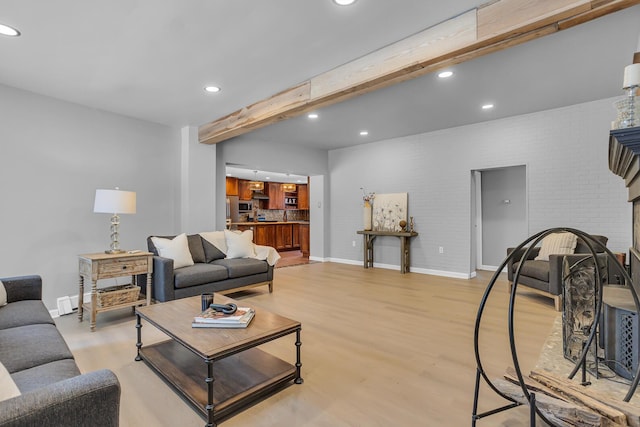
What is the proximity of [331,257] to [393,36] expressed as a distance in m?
5.66

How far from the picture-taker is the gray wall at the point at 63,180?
3.53 metres

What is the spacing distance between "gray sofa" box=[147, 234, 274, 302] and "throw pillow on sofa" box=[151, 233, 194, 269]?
7 cm

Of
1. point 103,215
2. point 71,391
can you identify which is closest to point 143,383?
point 71,391

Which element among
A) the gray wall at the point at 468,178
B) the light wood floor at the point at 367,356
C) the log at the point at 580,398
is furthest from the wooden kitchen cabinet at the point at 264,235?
the log at the point at 580,398

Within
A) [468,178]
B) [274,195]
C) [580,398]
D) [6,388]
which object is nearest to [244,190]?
[274,195]

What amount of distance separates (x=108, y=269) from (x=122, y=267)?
0.13m

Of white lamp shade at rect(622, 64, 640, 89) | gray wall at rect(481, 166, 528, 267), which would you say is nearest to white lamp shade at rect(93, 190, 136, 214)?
white lamp shade at rect(622, 64, 640, 89)

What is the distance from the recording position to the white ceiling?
222 cm

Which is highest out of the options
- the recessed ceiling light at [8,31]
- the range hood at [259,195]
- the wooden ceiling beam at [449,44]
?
the recessed ceiling light at [8,31]

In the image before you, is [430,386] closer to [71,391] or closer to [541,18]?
[71,391]

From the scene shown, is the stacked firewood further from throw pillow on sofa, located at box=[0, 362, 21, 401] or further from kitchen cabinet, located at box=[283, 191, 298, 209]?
kitchen cabinet, located at box=[283, 191, 298, 209]

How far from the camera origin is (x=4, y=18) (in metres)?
2.28

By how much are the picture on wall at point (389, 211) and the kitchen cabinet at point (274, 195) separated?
5.08 meters

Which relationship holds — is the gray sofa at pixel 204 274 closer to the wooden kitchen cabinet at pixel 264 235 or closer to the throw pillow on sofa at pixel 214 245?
the throw pillow on sofa at pixel 214 245
